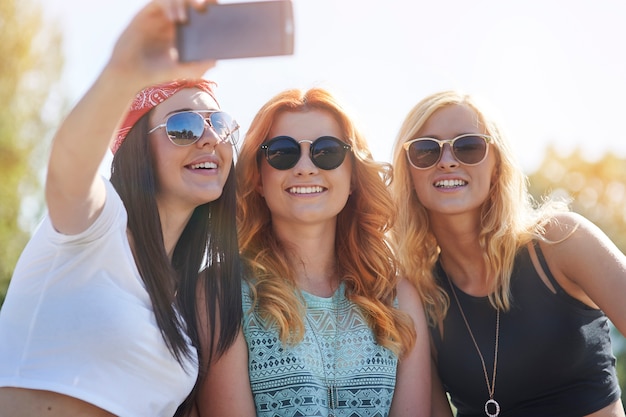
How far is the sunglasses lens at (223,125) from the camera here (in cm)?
346

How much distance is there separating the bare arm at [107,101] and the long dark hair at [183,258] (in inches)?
33.5

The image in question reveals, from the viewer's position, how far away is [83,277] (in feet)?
8.90

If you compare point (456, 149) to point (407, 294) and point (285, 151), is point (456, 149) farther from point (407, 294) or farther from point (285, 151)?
point (285, 151)

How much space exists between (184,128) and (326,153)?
0.80m

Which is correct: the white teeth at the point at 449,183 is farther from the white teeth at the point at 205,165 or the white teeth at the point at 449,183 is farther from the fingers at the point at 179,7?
the fingers at the point at 179,7

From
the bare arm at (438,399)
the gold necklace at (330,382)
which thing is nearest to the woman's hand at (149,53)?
the gold necklace at (330,382)

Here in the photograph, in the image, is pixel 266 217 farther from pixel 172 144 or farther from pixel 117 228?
pixel 117 228

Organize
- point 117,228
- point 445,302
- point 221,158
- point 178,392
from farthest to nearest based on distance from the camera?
point 445,302 < point 221,158 < point 178,392 < point 117,228

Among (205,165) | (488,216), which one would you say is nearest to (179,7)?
(205,165)

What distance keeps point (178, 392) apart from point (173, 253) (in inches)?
27.8

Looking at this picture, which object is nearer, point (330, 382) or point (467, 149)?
point (330, 382)

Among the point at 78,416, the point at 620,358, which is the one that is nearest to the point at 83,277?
the point at 78,416

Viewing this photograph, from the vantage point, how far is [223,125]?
11.5ft

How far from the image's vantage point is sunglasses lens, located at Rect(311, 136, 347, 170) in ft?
12.8
